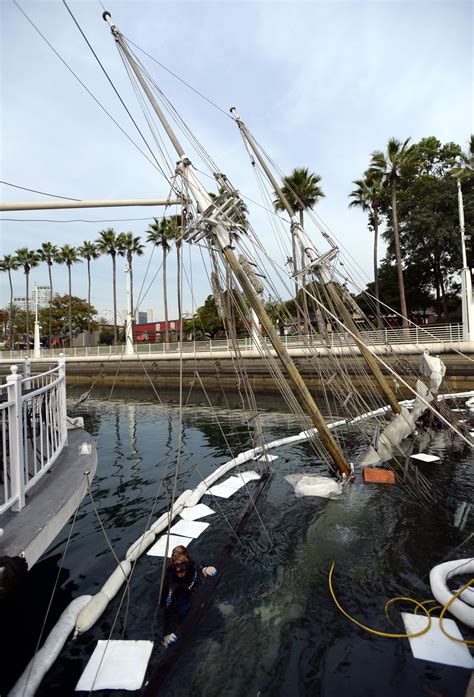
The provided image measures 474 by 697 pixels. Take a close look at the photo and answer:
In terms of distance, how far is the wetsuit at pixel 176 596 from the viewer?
17.3 feet

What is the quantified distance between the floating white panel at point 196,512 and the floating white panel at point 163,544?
0.94 meters

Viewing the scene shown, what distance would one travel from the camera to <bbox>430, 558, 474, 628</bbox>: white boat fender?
16.4ft

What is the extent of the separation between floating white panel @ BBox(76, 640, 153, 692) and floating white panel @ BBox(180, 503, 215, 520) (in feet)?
12.2

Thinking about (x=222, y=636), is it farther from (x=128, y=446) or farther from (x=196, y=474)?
(x=128, y=446)

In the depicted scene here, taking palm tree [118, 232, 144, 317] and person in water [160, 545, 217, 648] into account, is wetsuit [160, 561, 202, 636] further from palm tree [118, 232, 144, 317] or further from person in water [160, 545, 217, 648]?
palm tree [118, 232, 144, 317]

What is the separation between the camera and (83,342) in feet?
255

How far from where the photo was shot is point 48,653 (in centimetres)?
459

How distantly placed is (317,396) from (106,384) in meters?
25.3

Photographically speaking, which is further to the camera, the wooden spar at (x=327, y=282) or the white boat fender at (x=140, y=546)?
the wooden spar at (x=327, y=282)

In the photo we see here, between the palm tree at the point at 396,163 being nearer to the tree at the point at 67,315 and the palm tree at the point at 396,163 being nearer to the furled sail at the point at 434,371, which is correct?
the furled sail at the point at 434,371

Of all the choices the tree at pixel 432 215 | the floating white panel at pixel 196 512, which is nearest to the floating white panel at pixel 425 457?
the floating white panel at pixel 196 512

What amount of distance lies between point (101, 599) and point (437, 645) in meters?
4.60

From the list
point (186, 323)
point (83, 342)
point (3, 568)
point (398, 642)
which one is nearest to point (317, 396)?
point (398, 642)

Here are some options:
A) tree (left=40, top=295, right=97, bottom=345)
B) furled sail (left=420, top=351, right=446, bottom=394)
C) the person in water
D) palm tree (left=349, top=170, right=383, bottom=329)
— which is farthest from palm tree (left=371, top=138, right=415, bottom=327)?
tree (left=40, top=295, right=97, bottom=345)
